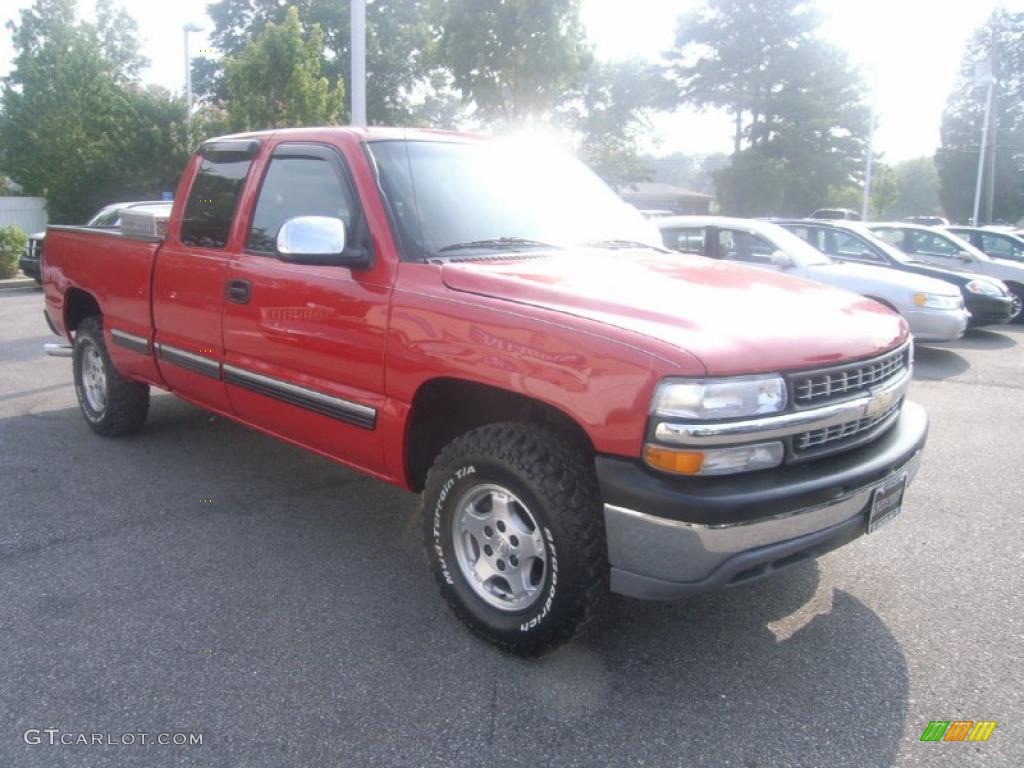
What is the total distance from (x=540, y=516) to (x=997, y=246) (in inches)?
572

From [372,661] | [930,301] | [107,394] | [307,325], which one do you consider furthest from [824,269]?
[372,661]

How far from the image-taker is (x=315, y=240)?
3357mm

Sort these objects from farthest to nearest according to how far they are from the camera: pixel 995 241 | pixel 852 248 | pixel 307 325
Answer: pixel 995 241 → pixel 852 248 → pixel 307 325

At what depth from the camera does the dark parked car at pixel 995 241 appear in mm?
14227

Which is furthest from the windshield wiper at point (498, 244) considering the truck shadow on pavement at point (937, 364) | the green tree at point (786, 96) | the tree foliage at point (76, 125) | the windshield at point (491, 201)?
the green tree at point (786, 96)

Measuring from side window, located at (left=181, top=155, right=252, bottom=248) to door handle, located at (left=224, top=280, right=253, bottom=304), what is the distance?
31 centimetres

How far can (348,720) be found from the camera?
271 centimetres

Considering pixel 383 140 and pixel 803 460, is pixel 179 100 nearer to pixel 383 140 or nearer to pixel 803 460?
pixel 383 140

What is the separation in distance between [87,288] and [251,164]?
6.68 ft

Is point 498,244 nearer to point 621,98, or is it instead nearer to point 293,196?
point 293,196

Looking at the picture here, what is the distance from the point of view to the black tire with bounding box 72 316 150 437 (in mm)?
5633

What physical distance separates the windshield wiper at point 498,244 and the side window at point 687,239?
6.46 meters

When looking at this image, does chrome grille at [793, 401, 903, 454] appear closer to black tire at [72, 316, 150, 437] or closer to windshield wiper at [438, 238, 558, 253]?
windshield wiper at [438, 238, 558, 253]

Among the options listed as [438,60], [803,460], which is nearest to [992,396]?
[803,460]
